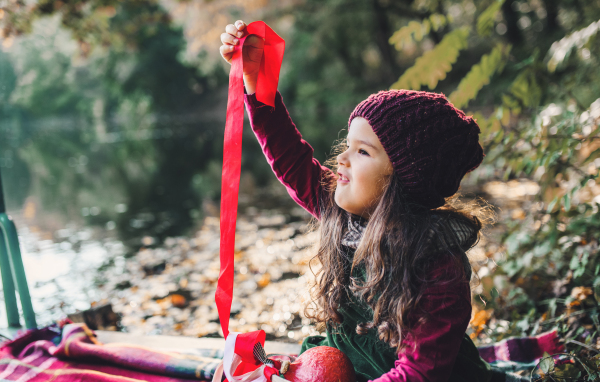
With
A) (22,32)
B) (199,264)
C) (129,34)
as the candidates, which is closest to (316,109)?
(129,34)

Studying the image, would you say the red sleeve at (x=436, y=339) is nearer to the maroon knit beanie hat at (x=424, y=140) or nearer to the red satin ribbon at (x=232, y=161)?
the maroon knit beanie hat at (x=424, y=140)

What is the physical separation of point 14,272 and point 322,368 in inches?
83.4

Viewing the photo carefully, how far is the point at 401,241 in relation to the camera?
1542 mm

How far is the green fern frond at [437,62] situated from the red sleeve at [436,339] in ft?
6.96

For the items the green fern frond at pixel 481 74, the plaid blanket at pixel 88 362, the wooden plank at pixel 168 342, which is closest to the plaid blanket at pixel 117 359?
the plaid blanket at pixel 88 362

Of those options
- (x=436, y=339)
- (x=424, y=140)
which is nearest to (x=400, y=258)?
(x=436, y=339)

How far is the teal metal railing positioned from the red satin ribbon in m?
1.71

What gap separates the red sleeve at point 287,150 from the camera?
1912 mm

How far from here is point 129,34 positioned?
40.2 ft

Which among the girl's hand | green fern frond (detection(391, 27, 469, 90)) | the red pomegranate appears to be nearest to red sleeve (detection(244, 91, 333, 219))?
the girl's hand

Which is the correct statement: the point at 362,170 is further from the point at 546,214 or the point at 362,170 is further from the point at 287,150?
the point at 546,214

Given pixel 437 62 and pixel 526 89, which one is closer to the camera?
pixel 526 89

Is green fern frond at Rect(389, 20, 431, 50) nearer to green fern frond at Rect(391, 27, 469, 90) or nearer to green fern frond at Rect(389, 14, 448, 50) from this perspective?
green fern frond at Rect(389, 14, 448, 50)

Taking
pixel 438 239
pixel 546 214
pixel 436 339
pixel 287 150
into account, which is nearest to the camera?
pixel 436 339
